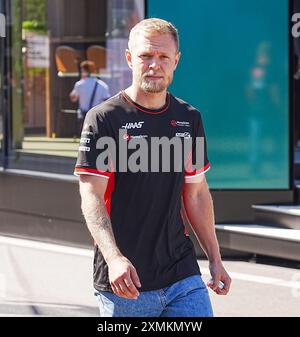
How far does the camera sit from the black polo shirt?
3846 millimetres

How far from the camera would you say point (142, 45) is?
3.90 meters

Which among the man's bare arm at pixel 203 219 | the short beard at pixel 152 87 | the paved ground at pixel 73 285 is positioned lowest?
the paved ground at pixel 73 285

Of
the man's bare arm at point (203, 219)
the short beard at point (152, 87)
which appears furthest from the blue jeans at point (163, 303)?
the short beard at point (152, 87)

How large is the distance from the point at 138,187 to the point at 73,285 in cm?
436

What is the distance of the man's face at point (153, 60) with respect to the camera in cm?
388

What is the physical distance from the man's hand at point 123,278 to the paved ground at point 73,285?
3387 millimetres

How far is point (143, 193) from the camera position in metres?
3.85

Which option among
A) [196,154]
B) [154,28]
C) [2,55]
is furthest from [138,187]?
[2,55]

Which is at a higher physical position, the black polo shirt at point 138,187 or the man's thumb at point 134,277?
the black polo shirt at point 138,187

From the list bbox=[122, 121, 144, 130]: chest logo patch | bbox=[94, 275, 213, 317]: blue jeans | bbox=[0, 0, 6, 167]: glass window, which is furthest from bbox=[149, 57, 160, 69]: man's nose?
bbox=[0, 0, 6, 167]: glass window

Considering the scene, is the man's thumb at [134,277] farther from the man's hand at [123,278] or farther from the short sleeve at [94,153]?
the short sleeve at [94,153]

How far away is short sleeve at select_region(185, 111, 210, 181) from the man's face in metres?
0.28

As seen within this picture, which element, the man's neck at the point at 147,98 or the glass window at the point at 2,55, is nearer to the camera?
the man's neck at the point at 147,98

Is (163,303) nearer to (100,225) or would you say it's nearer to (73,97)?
(100,225)
